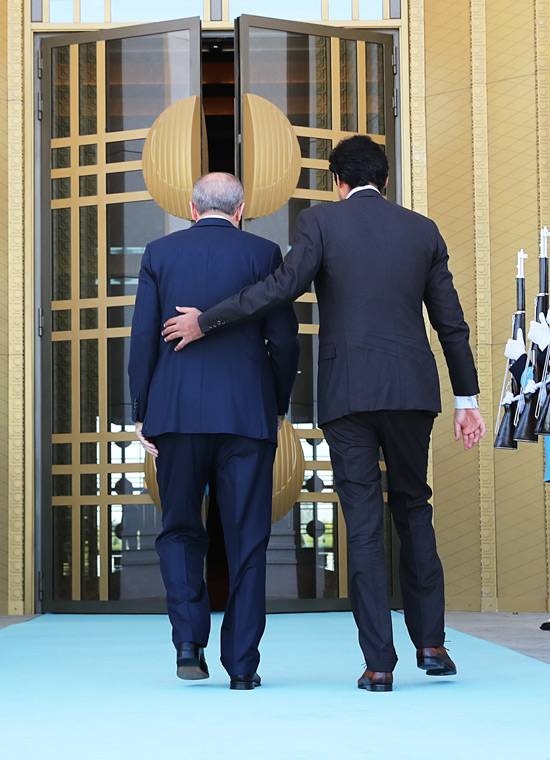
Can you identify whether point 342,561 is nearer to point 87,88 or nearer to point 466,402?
point 87,88

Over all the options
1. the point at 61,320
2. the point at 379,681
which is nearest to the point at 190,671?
the point at 379,681

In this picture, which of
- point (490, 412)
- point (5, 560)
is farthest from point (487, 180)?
point (5, 560)

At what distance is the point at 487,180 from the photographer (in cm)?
631

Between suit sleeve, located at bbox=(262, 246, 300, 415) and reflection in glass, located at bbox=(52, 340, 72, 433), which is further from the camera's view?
reflection in glass, located at bbox=(52, 340, 72, 433)

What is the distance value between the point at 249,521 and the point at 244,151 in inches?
116

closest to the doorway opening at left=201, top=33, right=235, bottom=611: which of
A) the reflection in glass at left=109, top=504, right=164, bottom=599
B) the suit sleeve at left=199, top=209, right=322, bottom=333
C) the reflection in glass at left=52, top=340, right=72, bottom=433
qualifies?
the reflection in glass at left=109, top=504, right=164, bottom=599

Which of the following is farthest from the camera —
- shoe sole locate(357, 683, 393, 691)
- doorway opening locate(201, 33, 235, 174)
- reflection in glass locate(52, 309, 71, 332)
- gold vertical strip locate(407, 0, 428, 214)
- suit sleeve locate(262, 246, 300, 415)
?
doorway opening locate(201, 33, 235, 174)

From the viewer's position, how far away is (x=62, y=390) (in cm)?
627

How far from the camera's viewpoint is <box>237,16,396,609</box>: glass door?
6062mm

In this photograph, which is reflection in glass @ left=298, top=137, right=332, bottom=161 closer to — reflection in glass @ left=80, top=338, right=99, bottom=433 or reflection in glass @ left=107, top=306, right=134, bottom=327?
reflection in glass @ left=107, top=306, right=134, bottom=327

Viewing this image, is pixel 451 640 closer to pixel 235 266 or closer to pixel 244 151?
pixel 235 266

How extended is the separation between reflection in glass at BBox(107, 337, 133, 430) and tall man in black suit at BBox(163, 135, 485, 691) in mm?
2697

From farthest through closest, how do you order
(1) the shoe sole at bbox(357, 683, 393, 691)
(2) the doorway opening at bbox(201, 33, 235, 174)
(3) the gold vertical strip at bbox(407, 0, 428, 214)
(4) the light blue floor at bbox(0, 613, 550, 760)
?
(2) the doorway opening at bbox(201, 33, 235, 174)
(3) the gold vertical strip at bbox(407, 0, 428, 214)
(1) the shoe sole at bbox(357, 683, 393, 691)
(4) the light blue floor at bbox(0, 613, 550, 760)

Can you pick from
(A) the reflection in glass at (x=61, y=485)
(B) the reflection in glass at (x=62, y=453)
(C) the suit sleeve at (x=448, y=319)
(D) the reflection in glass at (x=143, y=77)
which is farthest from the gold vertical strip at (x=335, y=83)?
(C) the suit sleeve at (x=448, y=319)
